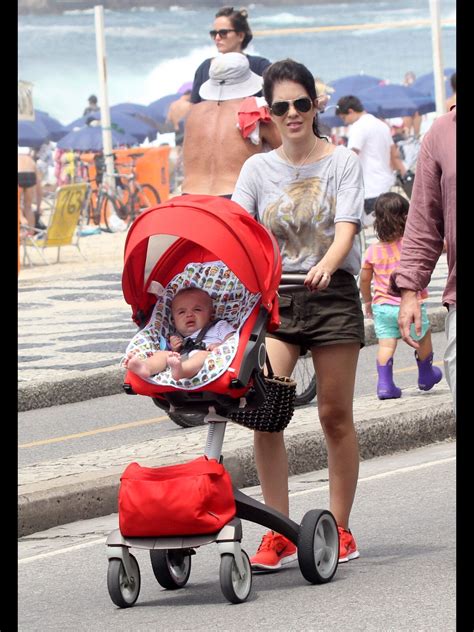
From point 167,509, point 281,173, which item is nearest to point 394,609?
point 167,509

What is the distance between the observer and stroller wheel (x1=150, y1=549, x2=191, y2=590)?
6.26 meters

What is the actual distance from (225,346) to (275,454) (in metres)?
0.75

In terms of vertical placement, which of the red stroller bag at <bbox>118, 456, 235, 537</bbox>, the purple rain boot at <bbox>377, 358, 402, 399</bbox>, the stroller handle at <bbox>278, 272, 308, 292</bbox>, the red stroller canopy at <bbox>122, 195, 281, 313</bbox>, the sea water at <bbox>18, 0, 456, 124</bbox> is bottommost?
the purple rain boot at <bbox>377, 358, 402, 399</bbox>

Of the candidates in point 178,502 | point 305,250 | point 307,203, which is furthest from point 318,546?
point 307,203

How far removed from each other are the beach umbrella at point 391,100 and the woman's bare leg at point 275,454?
2945 cm

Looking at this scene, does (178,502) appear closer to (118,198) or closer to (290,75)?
(290,75)

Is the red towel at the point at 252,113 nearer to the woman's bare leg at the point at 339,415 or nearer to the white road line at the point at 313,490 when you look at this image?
the white road line at the point at 313,490

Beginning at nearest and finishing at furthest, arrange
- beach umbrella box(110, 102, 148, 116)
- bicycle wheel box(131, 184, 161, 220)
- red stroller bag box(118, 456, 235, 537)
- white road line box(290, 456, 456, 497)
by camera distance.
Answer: red stroller bag box(118, 456, 235, 537) < white road line box(290, 456, 456, 497) < bicycle wheel box(131, 184, 161, 220) < beach umbrella box(110, 102, 148, 116)

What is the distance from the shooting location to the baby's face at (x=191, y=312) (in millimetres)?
6324

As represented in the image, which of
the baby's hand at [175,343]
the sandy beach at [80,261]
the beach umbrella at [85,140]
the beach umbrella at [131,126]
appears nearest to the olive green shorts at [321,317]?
the baby's hand at [175,343]

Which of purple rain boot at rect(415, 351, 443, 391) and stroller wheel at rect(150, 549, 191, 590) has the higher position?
purple rain boot at rect(415, 351, 443, 391)

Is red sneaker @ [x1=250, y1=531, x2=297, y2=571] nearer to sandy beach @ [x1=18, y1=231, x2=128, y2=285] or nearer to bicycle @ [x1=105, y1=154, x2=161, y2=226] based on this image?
sandy beach @ [x1=18, y1=231, x2=128, y2=285]

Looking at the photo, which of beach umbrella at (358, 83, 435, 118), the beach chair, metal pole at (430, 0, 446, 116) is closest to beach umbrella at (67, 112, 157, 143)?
beach umbrella at (358, 83, 435, 118)
